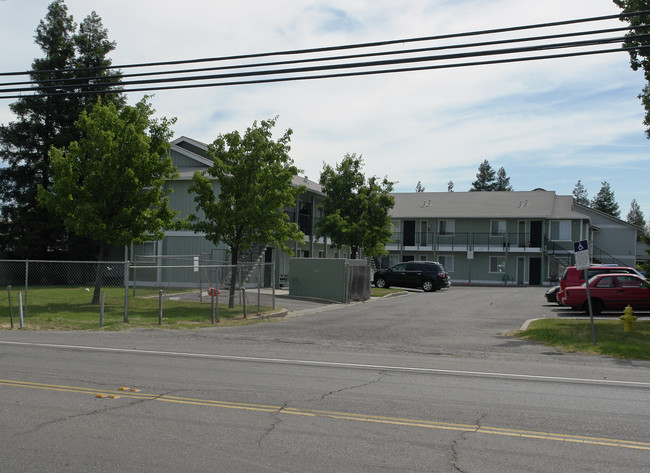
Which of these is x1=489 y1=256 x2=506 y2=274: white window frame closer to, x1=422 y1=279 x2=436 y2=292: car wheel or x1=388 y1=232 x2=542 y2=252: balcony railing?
x1=388 y1=232 x2=542 y2=252: balcony railing

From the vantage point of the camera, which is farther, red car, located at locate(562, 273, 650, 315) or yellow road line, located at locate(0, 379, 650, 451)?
red car, located at locate(562, 273, 650, 315)

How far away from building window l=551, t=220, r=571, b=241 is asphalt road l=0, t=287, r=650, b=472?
3814cm

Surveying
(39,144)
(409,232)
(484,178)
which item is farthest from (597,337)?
(484,178)

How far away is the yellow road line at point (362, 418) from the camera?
626cm

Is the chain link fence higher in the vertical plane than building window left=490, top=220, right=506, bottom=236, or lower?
lower

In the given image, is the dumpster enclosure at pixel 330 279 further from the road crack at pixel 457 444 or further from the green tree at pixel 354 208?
the road crack at pixel 457 444

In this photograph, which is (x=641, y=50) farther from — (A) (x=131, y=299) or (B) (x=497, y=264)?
(B) (x=497, y=264)

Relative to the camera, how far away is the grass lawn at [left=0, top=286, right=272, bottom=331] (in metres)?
18.0

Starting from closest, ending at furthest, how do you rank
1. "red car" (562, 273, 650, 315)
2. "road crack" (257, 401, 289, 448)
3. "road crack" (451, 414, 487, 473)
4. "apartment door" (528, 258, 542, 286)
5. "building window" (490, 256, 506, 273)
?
"road crack" (451, 414, 487, 473)
"road crack" (257, 401, 289, 448)
"red car" (562, 273, 650, 315)
"apartment door" (528, 258, 542, 286)
"building window" (490, 256, 506, 273)

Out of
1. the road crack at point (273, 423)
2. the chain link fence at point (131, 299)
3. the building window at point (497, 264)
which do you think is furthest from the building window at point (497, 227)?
the road crack at point (273, 423)

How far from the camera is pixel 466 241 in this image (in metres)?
52.0

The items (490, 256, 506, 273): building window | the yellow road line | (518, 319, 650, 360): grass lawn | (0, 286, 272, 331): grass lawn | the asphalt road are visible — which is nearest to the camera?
the asphalt road

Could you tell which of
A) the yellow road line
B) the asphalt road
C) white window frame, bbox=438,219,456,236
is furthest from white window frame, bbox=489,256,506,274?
the yellow road line

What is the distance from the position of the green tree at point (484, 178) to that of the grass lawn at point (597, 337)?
9688 centimetres
